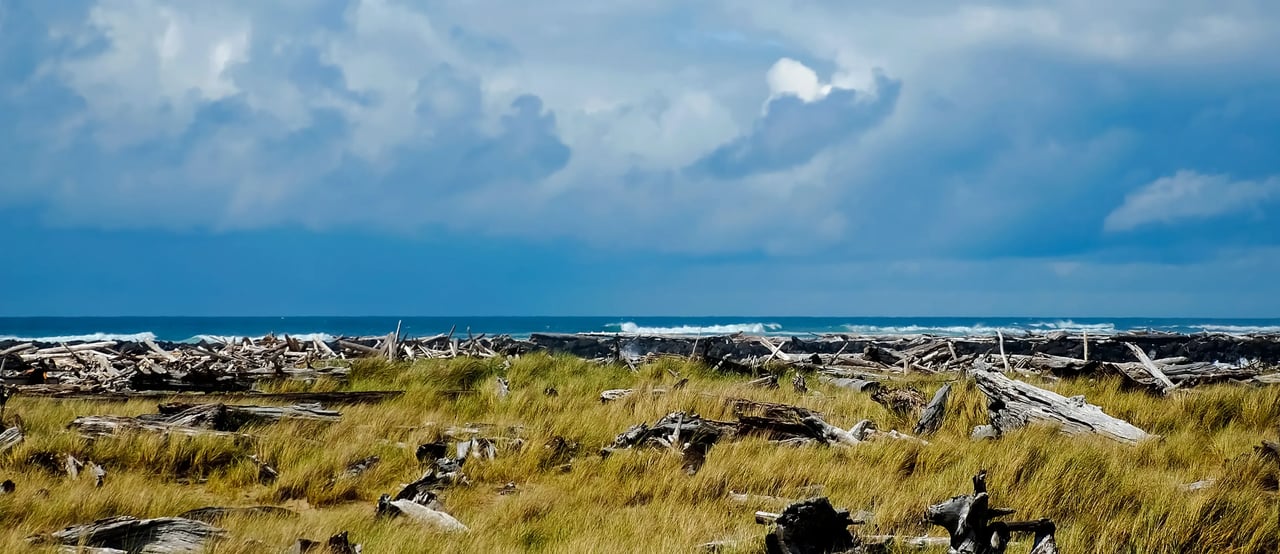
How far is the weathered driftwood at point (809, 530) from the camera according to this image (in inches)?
188

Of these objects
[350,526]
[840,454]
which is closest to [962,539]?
[840,454]

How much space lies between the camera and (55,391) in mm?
11820

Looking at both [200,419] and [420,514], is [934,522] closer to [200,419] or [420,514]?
[420,514]

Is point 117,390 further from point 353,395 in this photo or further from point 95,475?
point 95,475

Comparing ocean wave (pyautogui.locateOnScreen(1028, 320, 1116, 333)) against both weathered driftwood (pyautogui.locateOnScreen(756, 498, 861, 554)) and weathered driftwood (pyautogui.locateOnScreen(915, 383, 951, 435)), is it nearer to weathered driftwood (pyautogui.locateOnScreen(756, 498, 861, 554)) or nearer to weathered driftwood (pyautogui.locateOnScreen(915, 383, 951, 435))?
weathered driftwood (pyautogui.locateOnScreen(915, 383, 951, 435))

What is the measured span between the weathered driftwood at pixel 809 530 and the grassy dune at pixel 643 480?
687mm

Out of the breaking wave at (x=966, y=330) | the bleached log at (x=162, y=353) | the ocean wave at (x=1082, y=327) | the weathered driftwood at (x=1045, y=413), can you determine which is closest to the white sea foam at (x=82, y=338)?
the bleached log at (x=162, y=353)

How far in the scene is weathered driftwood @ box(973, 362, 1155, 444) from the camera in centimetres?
905

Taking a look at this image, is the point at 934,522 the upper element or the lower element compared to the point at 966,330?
upper

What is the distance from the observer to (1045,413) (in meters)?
9.44

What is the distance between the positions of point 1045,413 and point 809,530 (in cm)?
593

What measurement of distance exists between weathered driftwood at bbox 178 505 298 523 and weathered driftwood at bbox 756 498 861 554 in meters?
3.82

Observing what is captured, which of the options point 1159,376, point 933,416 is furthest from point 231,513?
point 1159,376

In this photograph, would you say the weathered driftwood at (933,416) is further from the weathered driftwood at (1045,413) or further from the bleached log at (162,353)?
the bleached log at (162,353)
